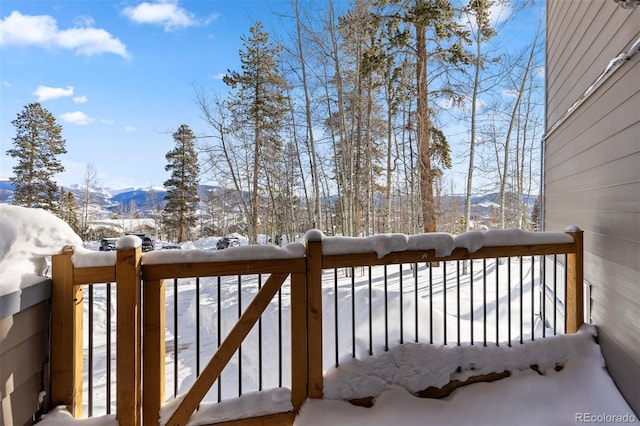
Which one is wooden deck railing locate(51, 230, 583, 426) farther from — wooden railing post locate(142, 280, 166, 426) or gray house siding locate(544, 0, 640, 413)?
gray house siding locate(544, 0, 640, 413)

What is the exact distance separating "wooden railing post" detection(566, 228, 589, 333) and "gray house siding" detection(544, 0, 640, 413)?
149 mm

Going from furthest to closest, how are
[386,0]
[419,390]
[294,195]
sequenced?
[294,195], [386,0], [419,390]

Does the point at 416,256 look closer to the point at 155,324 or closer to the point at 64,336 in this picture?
the point at 155,324

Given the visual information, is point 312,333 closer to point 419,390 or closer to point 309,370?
point 309,370

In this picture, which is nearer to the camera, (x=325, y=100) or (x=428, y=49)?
(x=428, y=49)

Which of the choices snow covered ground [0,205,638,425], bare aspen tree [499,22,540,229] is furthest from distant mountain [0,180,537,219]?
snow covered ground [0,205,638,425]

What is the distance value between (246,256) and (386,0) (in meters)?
8.02

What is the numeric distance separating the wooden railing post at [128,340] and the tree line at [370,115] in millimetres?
6450

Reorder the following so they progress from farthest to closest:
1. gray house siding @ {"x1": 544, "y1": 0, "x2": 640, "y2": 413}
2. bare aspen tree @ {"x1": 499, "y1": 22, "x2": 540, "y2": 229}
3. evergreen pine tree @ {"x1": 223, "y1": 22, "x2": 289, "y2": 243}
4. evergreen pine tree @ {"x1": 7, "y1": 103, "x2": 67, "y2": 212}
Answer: evergreen pine tree @ {"x1": 7, "y1": 103, "x2": 67, "y2": 212}
evergreen pine tree @ {"x1": 223, "y1": 22, "x2": 289, "y2": 243}
bare aspen tree @ {"x1": 499, "y1": 22, "x2": 540, "y2": 229}
gray house siding @ {"x1": 544, "y1": 0, "x2": 640, "y2": 413}

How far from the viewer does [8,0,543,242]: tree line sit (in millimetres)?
7395

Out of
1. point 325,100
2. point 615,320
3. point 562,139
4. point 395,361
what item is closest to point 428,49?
point 325,100

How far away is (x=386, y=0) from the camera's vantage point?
284 inches

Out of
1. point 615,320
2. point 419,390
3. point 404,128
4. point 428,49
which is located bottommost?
point 419,390

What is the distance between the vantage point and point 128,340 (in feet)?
4.89
